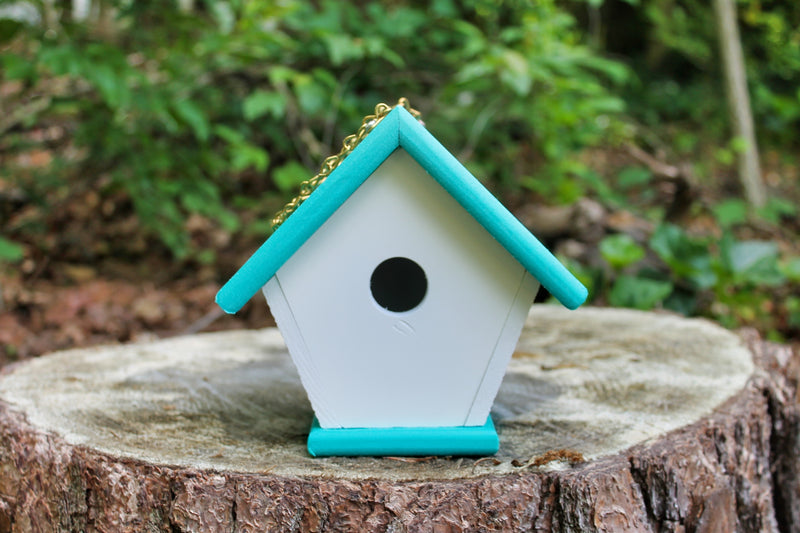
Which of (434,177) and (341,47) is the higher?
(434,177)

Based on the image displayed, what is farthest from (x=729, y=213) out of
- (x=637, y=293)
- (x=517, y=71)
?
(x=517, y=71)

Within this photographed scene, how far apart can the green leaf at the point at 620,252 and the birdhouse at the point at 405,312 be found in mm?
2187

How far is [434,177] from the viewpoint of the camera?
129 cm

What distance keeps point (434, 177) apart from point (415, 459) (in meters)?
0.56

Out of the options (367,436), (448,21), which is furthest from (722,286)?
(367,436)

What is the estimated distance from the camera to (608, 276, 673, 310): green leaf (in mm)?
3166

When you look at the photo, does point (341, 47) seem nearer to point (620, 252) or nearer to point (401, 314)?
point (620, 252)

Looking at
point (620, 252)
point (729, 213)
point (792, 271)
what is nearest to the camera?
point (620, 252)

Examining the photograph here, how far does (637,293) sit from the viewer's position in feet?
10.6

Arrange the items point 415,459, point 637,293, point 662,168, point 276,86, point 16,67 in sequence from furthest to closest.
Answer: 1. point 662,168
2. point 276,86
3. point 637,293
4. point 16,67
5. point 415,459

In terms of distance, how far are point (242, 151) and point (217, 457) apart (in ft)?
7.80

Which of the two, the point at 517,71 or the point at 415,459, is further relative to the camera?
the point at 517,71

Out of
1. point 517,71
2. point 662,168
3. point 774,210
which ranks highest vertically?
point 517,71

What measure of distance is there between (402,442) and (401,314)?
260mm
